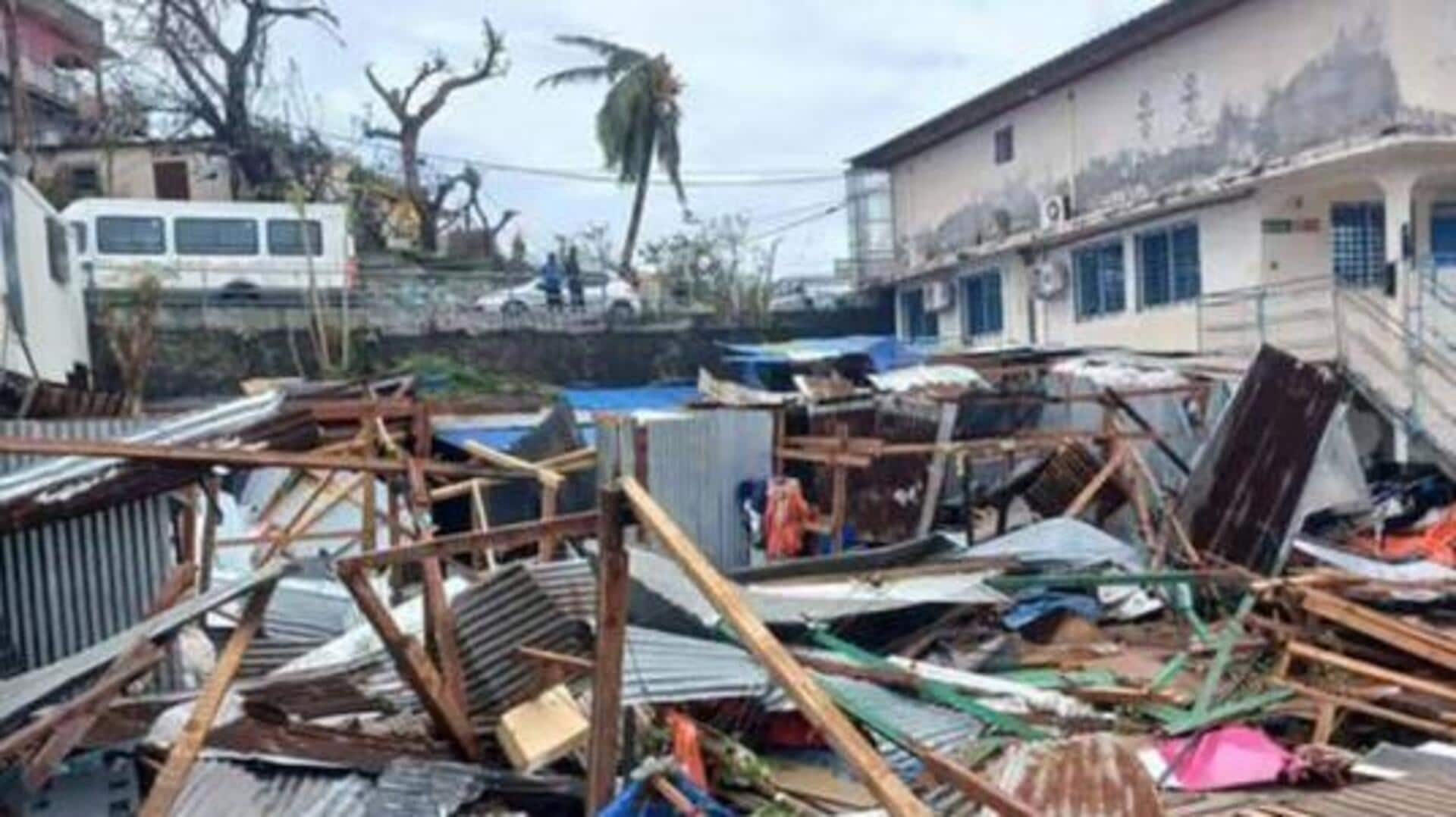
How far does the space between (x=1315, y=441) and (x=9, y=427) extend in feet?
33.1

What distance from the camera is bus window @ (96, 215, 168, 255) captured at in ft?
94.5

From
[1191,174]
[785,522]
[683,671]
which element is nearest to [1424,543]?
[785,522]

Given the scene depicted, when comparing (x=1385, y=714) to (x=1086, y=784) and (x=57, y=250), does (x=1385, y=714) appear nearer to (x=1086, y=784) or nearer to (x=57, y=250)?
(x=1086, y=784)

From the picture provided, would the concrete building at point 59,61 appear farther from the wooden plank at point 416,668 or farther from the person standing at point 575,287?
the wooden plank at point 416,668

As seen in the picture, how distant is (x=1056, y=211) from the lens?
999 inches

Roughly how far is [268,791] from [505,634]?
1.53 metres

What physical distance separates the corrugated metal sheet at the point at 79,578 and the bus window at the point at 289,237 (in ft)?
76.3

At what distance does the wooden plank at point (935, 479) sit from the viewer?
1472 centimetres

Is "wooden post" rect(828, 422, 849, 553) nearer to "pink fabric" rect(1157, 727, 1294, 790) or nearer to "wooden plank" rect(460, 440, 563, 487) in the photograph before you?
"wooden plank" rect(460, 440, 563, 487)

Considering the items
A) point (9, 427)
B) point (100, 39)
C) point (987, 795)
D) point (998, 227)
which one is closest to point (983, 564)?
point (9, 427)

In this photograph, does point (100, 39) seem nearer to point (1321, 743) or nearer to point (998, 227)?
point (998, 227)

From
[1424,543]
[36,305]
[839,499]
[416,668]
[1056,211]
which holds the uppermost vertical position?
[1056,211]

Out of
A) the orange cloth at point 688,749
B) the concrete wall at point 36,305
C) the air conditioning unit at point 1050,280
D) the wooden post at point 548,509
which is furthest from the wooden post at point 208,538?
the air conditioning unit at point 1050,280

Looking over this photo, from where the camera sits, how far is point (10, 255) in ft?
51.2
